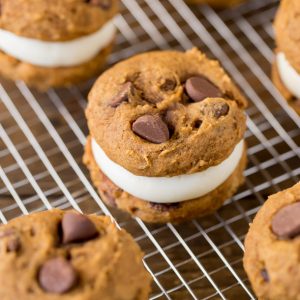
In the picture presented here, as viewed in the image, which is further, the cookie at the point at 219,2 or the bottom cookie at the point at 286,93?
the cookie at the point at 219,2

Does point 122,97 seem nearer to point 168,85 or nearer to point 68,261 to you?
point 168,85

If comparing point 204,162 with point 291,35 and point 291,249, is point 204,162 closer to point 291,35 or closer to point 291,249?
point 291,249

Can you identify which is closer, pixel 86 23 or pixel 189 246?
pixel 189 246

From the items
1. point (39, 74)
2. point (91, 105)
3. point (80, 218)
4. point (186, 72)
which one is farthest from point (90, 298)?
point (39, 74)

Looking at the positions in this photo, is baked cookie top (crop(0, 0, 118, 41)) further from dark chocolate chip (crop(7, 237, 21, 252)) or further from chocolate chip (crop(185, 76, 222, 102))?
dark chocolate chip (crop(7, 237, 21, 252))

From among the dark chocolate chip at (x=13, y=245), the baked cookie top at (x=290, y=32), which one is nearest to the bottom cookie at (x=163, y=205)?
the baked cookie top at (x=290, y=32)

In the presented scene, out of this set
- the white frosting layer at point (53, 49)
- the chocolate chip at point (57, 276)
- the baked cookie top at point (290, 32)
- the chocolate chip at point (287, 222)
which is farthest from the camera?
the white frosting layer at point (53, 49)

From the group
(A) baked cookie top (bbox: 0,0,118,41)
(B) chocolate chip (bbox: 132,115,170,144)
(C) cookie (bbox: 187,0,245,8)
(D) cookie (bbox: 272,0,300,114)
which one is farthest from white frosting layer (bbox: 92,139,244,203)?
(C) cookie (bbox: 187,0,245,8)

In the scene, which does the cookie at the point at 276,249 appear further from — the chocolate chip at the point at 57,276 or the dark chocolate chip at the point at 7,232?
the dark chocolate chip at the point at 7,232
